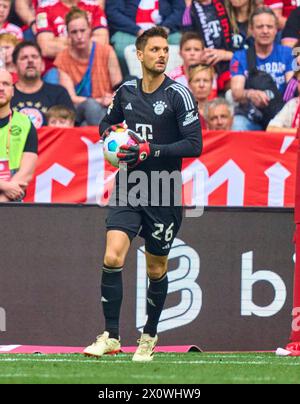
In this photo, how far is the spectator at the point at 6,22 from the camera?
1314cm

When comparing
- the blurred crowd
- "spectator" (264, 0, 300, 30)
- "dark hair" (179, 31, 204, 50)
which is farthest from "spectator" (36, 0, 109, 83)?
"spectator" (264, 0, 300, 30)

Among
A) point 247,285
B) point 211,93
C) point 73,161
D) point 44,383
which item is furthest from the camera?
point 211,93

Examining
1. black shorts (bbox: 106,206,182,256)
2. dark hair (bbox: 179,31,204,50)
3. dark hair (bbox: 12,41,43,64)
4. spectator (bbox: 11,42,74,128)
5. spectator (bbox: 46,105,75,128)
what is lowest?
black shorts (bbox: 106,206,182,256)

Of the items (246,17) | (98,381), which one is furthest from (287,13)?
(98,381)

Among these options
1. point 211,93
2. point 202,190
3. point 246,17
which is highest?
point 246,17

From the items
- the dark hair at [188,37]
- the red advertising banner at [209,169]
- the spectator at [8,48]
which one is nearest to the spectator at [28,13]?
the spectator at [8,48]

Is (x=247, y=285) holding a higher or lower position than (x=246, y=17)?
lower

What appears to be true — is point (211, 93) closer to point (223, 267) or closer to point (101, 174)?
point (101, 174)

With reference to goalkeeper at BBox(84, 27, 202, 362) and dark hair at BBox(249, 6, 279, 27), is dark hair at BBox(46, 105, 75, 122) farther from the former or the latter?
goalkeeper at BBox(84, 27, 202, 362)

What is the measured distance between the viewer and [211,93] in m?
13.1

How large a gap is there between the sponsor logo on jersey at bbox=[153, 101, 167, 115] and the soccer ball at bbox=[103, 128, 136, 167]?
310 millimetres

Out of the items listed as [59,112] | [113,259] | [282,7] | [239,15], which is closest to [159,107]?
[113,259]

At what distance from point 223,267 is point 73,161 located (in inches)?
91.0

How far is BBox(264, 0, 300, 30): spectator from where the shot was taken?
13.7 m
